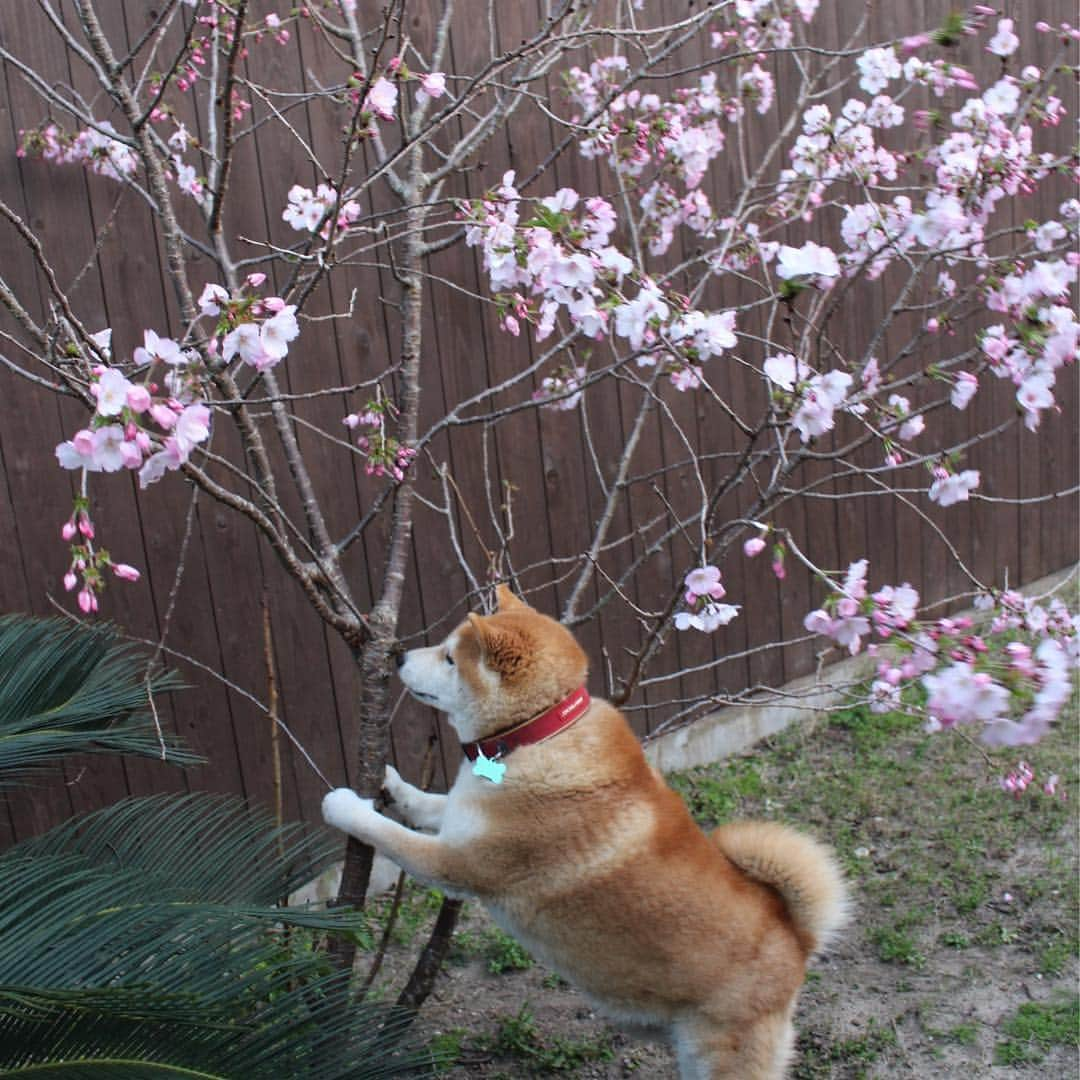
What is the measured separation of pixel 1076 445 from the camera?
6555 millimetres

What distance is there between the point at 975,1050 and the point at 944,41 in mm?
2432

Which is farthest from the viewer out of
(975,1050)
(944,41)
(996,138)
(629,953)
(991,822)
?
(991,822)

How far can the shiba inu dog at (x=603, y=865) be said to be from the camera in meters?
A: 2.26

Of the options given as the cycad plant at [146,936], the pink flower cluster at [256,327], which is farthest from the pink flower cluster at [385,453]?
the cycad plant at [146,936]

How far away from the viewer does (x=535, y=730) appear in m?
2.35

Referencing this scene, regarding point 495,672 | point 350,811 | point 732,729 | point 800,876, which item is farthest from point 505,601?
point 732,729

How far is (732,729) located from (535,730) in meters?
2.81

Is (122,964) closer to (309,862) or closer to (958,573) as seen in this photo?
(309,862)

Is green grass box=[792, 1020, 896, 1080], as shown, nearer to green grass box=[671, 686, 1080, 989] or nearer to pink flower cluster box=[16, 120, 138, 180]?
green grass box=[671, 686, 1080, 989]

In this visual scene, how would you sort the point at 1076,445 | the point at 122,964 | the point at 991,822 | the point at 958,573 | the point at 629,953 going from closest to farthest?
the point at 122,964, the point at 629,953, the point at 991,822, the point at 958,573, the point at 1076,445

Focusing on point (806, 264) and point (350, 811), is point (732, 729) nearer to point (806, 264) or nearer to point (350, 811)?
point (350, 811)

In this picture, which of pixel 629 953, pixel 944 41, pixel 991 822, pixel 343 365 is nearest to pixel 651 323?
pixel 944 41

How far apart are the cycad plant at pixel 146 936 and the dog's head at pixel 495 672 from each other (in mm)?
439

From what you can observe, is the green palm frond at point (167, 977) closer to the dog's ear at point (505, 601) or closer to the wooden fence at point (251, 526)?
the wooden fence at point (251, 526)
